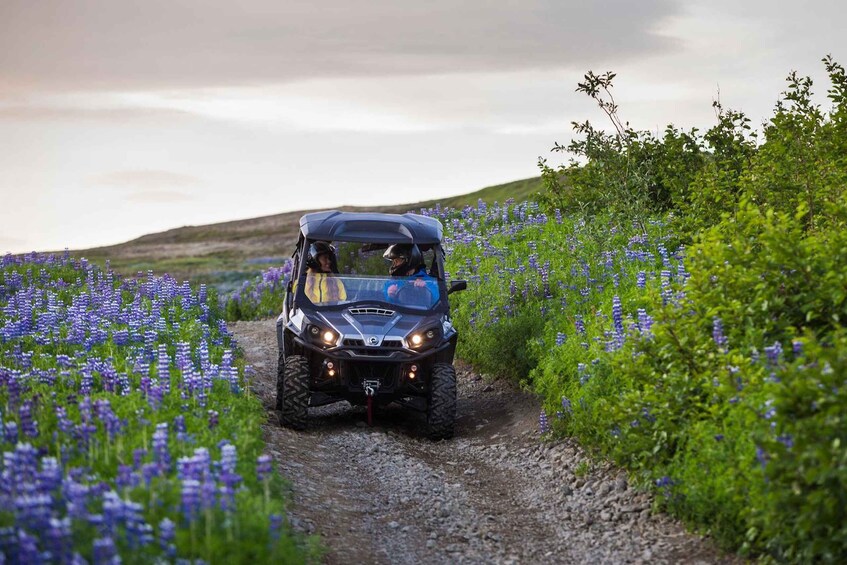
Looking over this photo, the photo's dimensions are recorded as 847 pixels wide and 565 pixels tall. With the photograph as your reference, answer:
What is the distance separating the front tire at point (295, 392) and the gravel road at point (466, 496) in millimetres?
173

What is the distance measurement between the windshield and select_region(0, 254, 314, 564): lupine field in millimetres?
1594

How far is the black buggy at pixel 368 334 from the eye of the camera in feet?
41.1

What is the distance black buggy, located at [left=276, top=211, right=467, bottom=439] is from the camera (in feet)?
41.1

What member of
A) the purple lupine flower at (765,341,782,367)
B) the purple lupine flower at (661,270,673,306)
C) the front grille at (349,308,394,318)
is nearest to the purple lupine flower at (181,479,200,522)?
the purple lupine flower at (765,341,782,367)

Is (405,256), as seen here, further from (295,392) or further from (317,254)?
(295,392)

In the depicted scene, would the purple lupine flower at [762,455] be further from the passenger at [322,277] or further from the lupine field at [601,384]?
the passenger at [322,277]

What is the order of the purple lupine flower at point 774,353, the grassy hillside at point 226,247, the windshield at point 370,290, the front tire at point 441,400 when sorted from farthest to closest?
the grassy hillside at point 226,247
the windshield at point 370,290
the front tire at point 441,400
the purple lupine flower at point 774,353

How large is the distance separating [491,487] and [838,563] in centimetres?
464

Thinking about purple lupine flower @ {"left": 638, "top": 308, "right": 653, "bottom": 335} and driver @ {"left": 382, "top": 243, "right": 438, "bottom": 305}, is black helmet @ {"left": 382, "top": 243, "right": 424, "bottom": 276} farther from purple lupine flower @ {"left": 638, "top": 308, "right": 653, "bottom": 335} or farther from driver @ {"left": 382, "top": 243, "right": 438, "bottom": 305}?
purple lupine flower @ {"left": 638, "top": 308, "right": 653, "bottom": 335}

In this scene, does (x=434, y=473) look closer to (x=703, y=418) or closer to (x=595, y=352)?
(x=595, y=352)

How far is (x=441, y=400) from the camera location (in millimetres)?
12727

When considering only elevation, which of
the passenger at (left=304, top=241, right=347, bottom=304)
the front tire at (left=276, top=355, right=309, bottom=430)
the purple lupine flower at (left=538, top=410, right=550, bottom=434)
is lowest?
the purple lupine flower at (left=538, top=410, right=550, bottom=434)

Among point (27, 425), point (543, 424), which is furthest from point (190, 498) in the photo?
point (543, 424)

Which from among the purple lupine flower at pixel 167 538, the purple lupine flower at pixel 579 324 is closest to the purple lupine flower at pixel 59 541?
the purple lupine flower at pixel 167 538
